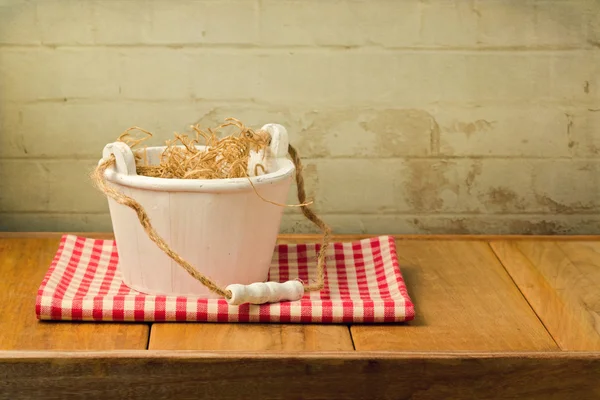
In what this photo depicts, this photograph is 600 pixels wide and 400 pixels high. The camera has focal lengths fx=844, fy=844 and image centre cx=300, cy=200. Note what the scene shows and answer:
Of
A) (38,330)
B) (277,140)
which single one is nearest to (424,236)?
(277,140)

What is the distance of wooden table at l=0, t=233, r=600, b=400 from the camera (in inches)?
38.8

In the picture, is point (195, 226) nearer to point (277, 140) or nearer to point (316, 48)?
point (277, 140)

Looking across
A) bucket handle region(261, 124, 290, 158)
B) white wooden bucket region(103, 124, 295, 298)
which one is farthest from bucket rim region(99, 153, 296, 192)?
bucket handle region(261, 124, 290, 158)

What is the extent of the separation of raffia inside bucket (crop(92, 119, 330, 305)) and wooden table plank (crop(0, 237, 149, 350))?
95 mm

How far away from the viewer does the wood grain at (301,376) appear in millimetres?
984

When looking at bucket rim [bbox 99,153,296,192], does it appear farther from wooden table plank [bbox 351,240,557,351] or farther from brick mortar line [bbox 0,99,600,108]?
brick mortar line [bbox 0,99,600,108]

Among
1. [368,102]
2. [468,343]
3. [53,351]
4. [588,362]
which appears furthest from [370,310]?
[368,102]

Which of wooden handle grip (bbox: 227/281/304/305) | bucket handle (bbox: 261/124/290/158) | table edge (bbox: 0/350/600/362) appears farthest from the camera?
bucket handle (bbox: 261/124/290/158)

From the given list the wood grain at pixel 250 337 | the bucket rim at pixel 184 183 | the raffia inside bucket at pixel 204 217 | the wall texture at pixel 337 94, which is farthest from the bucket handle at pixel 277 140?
the wall texture at pixel 337 94

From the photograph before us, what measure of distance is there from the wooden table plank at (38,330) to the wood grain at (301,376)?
0.13ft

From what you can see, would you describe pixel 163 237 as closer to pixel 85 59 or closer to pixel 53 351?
pixel 53 351

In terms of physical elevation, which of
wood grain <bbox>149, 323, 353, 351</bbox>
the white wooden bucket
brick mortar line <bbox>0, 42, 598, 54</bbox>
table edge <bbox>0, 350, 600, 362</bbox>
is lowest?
wood grain <bbox>149, 323, 353, 351</bbox>

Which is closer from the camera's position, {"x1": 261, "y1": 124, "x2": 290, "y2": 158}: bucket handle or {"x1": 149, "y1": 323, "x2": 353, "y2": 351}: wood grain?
{"x1": 149, "y1": 323, "x2": 353, "y2": 351}: wood grain

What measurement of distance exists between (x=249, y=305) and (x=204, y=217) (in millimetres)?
134
